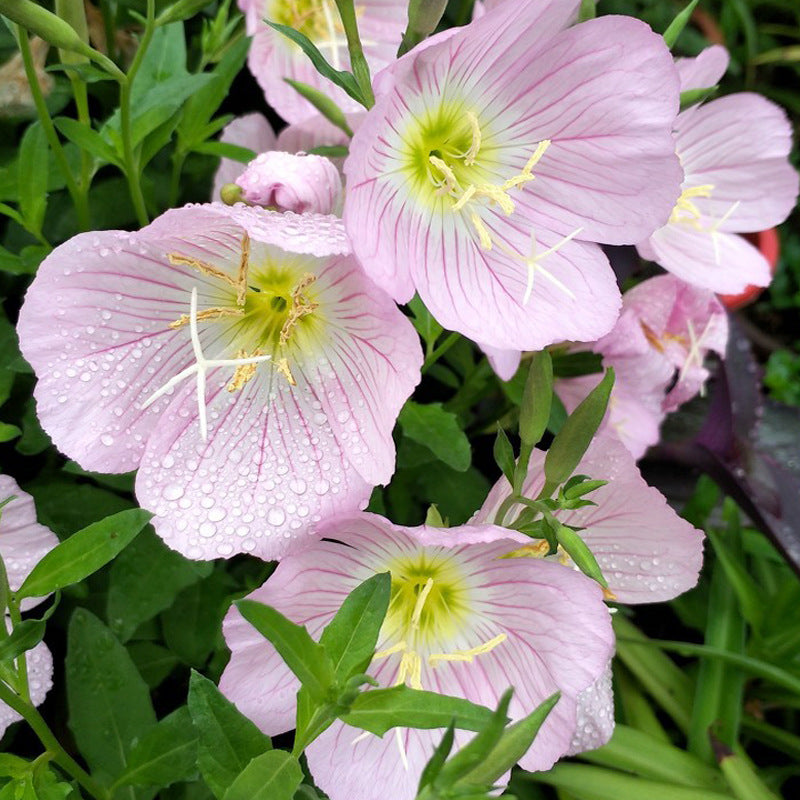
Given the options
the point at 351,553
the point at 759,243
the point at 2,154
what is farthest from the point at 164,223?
the point at 759,243

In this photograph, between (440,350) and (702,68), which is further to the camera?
(702,68)

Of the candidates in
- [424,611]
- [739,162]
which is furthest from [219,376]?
[739,162]

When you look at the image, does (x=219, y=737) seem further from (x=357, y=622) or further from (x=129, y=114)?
(x=129, y=114)

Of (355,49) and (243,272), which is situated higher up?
(355,49)

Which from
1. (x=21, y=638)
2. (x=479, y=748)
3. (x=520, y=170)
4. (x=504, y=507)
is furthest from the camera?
(x=520, y=170)

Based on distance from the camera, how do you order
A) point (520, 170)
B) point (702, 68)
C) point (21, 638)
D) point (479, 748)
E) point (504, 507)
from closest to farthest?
point (479, 748) < point (21, 638) < point (504, 507) < point (520, 170) < point (702, 68)
